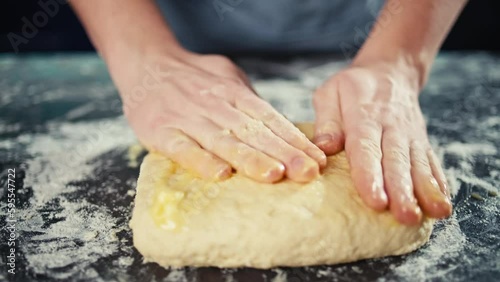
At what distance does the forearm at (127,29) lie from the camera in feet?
6.01

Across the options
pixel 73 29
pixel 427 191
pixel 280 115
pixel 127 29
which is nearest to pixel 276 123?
pixel 280 115

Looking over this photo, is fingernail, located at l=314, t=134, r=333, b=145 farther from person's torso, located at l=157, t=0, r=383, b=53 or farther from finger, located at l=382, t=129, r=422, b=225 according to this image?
person's torso, located at l=157, t=0, r=383, b=53

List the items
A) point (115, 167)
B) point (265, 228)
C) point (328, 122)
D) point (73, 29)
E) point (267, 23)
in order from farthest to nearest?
point (73, 29), point (267, 23), point (115, 167), point (328, 122), point (265, 228)

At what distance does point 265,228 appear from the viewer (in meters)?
1.22

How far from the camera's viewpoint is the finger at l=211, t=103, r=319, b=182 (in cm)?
131

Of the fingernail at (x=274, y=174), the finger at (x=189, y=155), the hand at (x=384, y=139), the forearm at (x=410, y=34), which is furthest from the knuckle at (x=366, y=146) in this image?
the forearm at (x=410, y=34)

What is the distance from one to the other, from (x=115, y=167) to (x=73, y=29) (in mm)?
1609

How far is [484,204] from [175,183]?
2.88ft

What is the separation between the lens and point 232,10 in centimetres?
234

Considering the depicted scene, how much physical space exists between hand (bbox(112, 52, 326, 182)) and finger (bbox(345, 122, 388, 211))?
94 millimetres

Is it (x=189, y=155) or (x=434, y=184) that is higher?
(x=189, y=155)

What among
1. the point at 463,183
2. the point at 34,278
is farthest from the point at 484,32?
the point at 34,278

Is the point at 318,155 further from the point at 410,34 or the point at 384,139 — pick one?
the point at 410,34

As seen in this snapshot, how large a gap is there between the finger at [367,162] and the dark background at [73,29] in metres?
2.11
